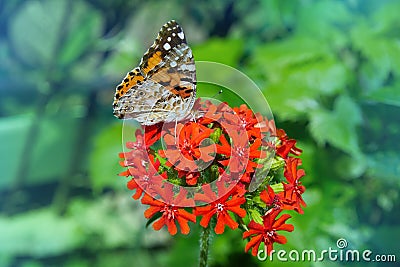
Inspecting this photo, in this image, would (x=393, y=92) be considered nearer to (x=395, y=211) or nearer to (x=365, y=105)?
(x=365, y=105)

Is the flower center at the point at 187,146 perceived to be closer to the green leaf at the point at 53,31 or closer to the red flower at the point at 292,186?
the red flower at the point at 292,186

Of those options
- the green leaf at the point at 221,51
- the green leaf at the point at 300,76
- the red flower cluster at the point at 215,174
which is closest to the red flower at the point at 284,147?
the red flower cluster at the point at 215,174

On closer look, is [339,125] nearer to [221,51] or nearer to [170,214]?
[221,51]

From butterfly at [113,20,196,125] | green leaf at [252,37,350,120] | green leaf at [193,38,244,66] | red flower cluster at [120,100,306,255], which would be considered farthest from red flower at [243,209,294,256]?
Result: green leaf at [193,38,244,66]

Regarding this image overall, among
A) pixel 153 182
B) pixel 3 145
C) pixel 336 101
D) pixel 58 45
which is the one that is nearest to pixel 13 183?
pixel 3 145

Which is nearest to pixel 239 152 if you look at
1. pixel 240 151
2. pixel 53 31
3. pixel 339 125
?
pixel 240 151

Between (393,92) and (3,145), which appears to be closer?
(393,92)
